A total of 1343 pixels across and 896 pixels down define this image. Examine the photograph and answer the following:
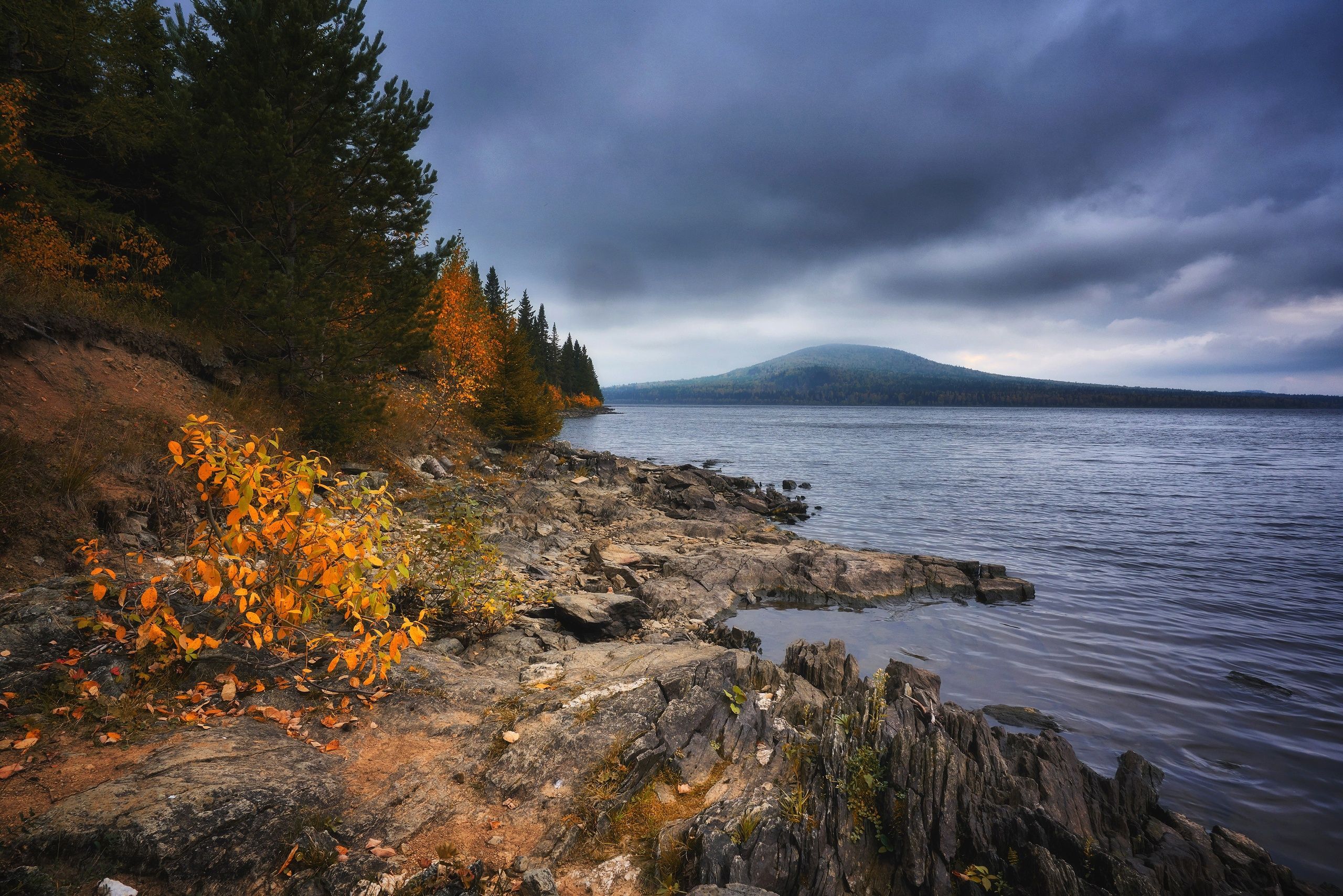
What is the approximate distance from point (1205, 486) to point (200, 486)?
55.0 metres

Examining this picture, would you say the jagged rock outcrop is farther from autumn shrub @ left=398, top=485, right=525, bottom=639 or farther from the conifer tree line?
the conifer tree line

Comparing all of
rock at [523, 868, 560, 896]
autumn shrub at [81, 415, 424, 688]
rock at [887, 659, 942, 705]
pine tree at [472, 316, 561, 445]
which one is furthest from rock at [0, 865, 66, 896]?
pine tree at [472, 316, 561, 445]

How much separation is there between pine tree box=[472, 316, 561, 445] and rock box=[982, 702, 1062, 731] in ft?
86.0

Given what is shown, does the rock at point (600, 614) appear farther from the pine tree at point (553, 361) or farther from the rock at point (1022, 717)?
the pine tree at point (553, 361)

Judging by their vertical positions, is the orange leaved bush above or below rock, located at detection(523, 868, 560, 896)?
above

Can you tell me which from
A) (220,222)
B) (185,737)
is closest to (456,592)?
(185,737)

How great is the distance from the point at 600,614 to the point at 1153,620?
15037mm

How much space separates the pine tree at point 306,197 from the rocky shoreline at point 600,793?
378 inches

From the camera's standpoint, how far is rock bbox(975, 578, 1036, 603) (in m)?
15.8

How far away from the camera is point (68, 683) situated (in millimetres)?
4449

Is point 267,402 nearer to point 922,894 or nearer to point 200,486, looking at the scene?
point 200,486

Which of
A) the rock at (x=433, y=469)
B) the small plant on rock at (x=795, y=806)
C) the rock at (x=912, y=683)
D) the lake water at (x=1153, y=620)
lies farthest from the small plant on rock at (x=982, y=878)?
the rock at (x=433, y=469)

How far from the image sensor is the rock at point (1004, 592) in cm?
1580

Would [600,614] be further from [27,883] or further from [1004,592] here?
[1004,592]
